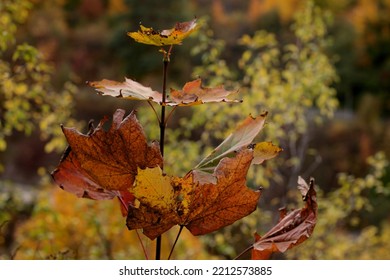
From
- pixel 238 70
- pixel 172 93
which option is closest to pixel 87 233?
pixel 172 93

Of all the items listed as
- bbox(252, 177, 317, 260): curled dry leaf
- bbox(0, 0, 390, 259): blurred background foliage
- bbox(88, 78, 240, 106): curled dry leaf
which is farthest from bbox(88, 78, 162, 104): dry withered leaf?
bbox(0, 0, 390, 259): blurred background foliage

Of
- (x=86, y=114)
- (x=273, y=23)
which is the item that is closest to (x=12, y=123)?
(x=86, y=114)

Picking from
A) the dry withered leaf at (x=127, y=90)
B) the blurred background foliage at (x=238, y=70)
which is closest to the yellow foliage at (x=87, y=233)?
the blurred background foliage at (x=238, y=70)

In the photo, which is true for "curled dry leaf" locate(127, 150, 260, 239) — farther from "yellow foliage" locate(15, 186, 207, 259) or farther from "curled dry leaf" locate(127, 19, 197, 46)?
"yellow foliage" locate(15, 186, 207, 259)

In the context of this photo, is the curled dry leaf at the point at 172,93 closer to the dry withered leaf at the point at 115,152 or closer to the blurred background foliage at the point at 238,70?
the dry withered leaf at the point at 115,152

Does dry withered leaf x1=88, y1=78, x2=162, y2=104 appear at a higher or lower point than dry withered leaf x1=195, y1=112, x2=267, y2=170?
higher

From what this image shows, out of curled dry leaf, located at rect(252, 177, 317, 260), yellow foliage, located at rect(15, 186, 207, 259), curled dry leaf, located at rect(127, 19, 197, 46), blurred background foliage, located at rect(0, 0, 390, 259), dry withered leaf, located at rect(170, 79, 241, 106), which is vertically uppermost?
blurred background foliage, located at rect(0, 0, 390, 259)

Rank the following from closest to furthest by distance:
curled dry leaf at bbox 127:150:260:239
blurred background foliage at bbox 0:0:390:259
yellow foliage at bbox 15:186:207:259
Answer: curled dry leaf at bbox 127:150:260:239 < yellow foliage at bbox 15:186:207:259 < blurred background foliage at bbox 0:0:390:259
